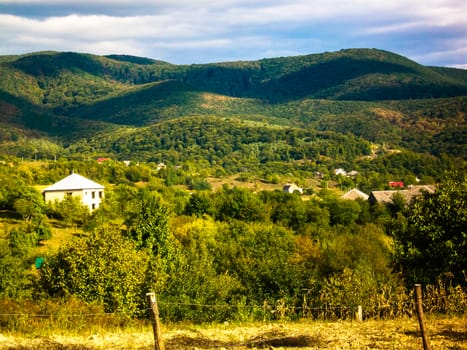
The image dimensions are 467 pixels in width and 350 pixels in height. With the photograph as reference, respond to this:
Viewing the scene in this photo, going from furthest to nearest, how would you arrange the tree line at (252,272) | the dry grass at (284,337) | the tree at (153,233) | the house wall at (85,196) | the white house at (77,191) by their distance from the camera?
the white house at (77,191)
the house wall at (85,196)
the tree at (153,233)
the tree line at (252,272)
the dry grass at (284,337)

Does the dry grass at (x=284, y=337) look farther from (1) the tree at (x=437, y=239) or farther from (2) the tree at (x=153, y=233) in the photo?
(2) the tree at (x=153, y=233)

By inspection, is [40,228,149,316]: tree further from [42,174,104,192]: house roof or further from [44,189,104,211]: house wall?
[42,174,104,192]: house roof

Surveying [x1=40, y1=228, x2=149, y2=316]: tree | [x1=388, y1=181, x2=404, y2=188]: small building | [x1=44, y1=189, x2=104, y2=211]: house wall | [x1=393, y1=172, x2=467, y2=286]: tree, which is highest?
[x1=393, y1=172, x2=467, y2=286]: tree

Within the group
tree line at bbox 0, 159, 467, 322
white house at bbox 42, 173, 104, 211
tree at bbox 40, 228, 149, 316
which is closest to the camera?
tree line at bbox 0, 159, 467, 322

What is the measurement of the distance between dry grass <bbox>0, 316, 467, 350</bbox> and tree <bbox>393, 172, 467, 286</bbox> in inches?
140

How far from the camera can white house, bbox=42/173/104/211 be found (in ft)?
243

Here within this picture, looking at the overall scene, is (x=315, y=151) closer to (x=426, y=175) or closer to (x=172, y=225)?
(x=426, y=175)

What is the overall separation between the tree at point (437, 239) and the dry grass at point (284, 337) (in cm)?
354

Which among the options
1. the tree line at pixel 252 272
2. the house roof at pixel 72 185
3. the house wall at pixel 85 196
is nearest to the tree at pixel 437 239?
the tree line at pixel 252 272

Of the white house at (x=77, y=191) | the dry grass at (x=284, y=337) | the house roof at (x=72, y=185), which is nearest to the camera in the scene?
the dry grass at (x=284, y=337)

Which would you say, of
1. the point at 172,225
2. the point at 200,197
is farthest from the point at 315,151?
the point at 172,225

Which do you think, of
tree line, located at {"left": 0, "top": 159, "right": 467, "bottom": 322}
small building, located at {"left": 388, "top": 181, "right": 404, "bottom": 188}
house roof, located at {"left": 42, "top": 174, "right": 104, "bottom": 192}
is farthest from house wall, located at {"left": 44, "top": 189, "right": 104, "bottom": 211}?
small building, located at {"left": 388, "top": 181, "right": 404, "bottom": 188}

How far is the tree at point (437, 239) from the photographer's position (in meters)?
17.1

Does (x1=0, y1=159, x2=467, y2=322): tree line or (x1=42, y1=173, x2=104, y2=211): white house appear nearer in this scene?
(x1=0, y1=159, x2=467, y2=322): tree line
